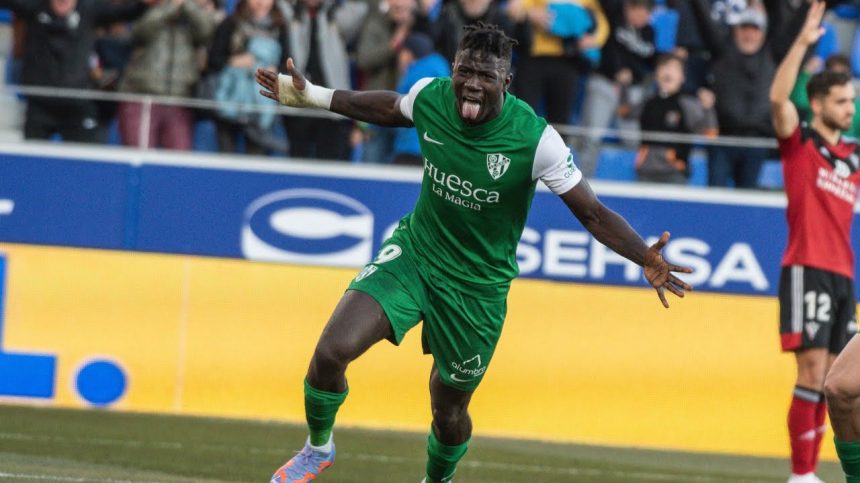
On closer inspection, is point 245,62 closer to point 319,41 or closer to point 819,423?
point 319,41

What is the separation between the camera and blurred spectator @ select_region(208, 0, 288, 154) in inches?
474

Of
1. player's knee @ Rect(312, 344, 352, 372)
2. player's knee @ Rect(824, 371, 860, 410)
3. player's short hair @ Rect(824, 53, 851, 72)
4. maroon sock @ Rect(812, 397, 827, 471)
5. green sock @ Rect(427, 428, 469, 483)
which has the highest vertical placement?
player's short hair @ Rect(824, 53, 851, 72)

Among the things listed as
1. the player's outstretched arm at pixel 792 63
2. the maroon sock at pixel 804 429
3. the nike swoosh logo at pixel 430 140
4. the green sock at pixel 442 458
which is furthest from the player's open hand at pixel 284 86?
the maroon sock at pixel 804 429

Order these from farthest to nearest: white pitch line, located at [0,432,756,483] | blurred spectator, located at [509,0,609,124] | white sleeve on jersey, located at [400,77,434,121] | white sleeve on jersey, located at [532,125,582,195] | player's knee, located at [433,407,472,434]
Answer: blurred spectator, located at [509,0,609,124], white pitch line, located at [0,432,756,483], player's knee, located at [433,407,472,434], white sleeve on jersey, located at [400,77,434,121], white sleeve on jersey, located at [532,125,582,195]

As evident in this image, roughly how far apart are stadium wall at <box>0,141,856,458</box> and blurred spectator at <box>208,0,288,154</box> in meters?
0.24

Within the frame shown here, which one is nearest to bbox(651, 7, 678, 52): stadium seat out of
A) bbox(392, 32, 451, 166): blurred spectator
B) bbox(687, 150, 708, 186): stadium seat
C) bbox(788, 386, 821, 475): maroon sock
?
bbox(687, 150, 708, 186): stadium seat

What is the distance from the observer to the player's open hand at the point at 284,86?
7520 mm

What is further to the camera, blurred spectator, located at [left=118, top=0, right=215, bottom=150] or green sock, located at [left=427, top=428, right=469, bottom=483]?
blurred spectator, located at [left=118, top=0, right=215, bottom=150]

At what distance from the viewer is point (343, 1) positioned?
13523 millimetres

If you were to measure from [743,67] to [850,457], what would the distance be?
665cm

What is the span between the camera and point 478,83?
6992 mm

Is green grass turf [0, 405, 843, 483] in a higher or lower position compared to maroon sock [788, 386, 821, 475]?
lower

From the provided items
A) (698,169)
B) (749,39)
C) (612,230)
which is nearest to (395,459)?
(612,230)

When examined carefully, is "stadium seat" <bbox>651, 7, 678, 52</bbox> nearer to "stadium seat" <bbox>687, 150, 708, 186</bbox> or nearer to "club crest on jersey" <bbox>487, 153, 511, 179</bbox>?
"stadium seat" <bbox>687, 150, 708, 186</bbox>
